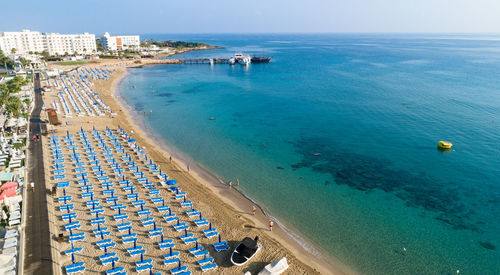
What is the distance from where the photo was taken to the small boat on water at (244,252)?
18.4 m

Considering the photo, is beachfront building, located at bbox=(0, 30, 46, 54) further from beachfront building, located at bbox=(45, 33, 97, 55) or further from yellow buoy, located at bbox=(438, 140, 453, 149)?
yellow buoy, located at bbox=(438, 140, 453, 149)

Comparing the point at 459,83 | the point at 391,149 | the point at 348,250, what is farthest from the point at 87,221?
the point at 459,83

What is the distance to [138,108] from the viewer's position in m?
56.9

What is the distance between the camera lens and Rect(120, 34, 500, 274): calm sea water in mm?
22016

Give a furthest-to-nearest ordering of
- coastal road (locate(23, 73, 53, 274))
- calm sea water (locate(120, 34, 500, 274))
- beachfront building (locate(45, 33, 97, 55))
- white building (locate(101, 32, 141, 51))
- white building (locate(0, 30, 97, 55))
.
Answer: white building (locate(101, 32, 141, 51))
beachfront building (locate(45, 33, 97, 55))
white building (locate(0, 30, 97, 55))
calm sea water (locate(120, 34, 500, 274))
coastal road (locate(23, 73, 53, 274))

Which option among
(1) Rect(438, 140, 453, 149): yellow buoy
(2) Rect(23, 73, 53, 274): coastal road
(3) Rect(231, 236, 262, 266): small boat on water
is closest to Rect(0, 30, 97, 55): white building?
(2) Rect(23, 73, 53, 274): coastal road

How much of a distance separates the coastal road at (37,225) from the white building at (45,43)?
124 metres

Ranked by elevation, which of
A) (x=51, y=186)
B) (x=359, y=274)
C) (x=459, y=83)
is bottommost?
(x=359, y=274)

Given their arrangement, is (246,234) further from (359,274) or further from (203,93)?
(203,93)

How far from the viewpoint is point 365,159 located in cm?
3538

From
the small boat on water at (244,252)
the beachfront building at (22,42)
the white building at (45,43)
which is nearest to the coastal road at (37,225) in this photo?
the small boat on water at (244,252)

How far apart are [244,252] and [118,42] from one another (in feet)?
614

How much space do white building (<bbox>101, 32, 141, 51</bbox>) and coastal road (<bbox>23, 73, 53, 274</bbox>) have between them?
508ft

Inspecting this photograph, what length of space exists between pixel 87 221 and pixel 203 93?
53583 mm
